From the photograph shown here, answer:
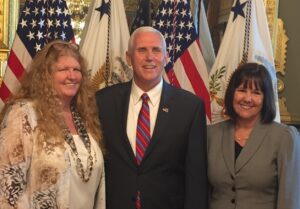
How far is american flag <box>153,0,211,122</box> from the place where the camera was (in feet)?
13.1

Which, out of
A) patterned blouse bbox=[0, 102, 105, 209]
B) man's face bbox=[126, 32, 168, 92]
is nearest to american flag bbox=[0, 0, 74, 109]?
man's face bbox=[126, 32, 168, 92]

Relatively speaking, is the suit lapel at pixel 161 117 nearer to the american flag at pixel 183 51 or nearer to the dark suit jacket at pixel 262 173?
the dark suit jacket at pixel 262 173

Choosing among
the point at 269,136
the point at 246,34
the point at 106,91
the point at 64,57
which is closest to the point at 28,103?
the point at 64,57

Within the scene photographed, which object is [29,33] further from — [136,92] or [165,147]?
[165,147]

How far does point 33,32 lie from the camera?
154 inches

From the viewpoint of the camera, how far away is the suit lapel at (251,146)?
100 inches

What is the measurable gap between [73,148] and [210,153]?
795 mm

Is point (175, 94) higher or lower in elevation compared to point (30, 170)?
higher

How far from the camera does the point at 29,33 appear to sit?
3904mm

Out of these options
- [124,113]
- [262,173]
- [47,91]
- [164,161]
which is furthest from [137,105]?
[262,173]

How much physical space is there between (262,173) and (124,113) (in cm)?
86

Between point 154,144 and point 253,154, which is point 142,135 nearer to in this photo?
point 154,144

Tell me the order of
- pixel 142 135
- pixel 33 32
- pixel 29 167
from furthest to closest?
pixel 33 32
pixel 142 135
pixel 29 167

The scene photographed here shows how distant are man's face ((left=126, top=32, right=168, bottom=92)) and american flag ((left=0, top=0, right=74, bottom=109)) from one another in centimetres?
130
